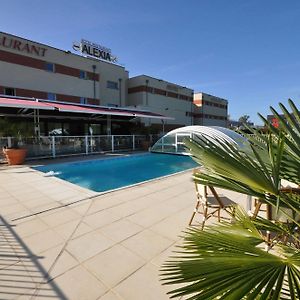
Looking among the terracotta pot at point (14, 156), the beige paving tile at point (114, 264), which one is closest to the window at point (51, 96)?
the terracotta pot at point (14, 156)

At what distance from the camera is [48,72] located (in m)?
22.1

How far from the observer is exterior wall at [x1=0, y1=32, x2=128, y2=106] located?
64.3 ft

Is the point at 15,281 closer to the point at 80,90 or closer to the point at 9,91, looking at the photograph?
the point at 9,91

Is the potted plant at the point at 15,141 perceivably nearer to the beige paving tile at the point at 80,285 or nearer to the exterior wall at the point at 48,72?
the exterior wall at the point at 48,72

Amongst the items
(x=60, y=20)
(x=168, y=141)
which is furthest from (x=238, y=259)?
(x=168, y=141)

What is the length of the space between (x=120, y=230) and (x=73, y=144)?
12.8m

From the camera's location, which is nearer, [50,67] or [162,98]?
[50,67]

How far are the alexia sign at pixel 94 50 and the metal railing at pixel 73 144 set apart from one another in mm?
13595

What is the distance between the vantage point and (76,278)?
313 cm

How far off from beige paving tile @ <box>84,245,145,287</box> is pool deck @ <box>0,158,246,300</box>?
1cm

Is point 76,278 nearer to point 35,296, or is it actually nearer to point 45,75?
point 35,296

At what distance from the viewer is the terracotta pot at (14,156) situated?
12320 mm

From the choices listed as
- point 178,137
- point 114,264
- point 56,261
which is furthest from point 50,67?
point 114,264

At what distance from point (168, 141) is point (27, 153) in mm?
9933
